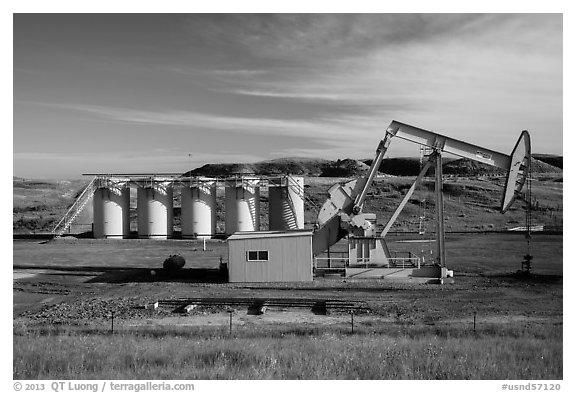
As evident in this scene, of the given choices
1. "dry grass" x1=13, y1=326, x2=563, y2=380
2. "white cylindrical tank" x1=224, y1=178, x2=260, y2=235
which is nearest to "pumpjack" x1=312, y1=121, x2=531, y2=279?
"dry grass" x1=13, y1=326, x2=563, y2=380

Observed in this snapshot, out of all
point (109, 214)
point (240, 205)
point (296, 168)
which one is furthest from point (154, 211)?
point (296, 168)

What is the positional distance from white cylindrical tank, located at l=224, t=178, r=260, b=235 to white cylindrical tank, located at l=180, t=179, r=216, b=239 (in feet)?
5.48

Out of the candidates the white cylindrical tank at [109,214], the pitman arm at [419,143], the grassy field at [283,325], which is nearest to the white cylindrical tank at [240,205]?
the grassy field at [283,325]

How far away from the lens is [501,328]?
39.4ft

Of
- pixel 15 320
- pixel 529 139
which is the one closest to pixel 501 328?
pixel 529 139

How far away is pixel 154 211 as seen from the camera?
36.2 m

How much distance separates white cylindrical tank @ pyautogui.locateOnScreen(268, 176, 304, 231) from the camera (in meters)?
34.9

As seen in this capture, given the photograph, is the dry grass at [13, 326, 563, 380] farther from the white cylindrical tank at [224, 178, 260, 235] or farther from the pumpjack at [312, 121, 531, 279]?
the white cylindrical tank at [224, 178, 260, 235]

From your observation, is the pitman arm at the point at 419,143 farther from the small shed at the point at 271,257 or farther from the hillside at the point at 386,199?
the hillside at the point at 386,199

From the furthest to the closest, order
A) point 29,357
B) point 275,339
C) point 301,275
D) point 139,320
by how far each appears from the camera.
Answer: point 301,275 < point 139,320 < point 275,339 < point 29,357

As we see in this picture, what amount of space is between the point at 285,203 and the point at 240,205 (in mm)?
2985

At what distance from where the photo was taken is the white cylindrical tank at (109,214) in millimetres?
35844

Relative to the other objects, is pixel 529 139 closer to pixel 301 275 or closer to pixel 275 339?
pixel 301 275

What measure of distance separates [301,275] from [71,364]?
10537 millimetres
